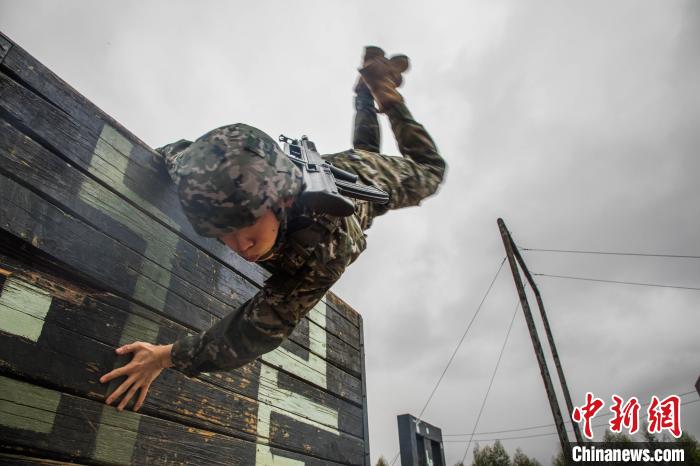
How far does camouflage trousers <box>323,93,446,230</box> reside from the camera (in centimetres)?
261

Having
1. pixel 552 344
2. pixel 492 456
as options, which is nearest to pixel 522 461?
pixel 492 456

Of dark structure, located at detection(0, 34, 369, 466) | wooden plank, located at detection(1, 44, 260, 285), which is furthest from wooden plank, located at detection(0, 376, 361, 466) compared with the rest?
wooden plank, located at detection(1, 44, 260, 285)

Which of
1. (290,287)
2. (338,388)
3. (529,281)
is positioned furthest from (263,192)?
(529,281)

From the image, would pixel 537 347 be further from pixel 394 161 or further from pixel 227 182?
pixel 227 182

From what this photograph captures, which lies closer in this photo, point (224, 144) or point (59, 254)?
point (224, 144)

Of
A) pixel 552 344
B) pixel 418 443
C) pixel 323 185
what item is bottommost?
pixel 418 443

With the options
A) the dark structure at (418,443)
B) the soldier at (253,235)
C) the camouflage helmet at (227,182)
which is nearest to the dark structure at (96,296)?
the soldier at (253,235)

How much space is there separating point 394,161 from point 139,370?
6.46 feet

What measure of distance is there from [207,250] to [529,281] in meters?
11.2

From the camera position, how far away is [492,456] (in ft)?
172

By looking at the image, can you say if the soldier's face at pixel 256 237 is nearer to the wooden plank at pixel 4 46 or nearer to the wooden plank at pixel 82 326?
the wooden plank at pixel 82 326

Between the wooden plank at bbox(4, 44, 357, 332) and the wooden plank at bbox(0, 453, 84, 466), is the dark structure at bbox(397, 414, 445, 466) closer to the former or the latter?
the wooden plank at bbox(4, 44, 357, 332)

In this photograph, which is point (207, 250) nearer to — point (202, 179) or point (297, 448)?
point (202, 179)

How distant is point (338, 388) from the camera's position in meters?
3.45
